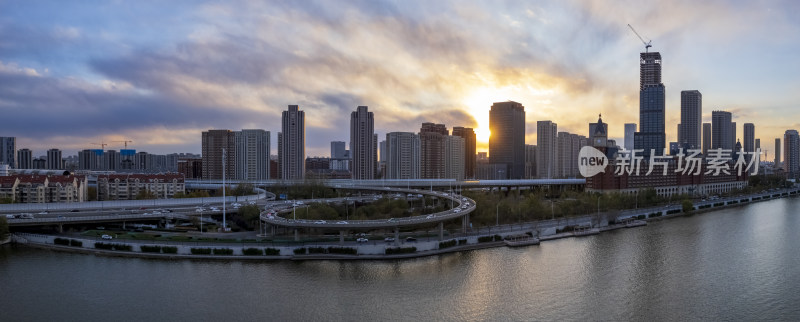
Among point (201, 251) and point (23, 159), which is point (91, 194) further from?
point (23, 159)

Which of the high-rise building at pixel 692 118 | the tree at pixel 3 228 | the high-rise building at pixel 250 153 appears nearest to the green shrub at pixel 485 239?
the tree at pixel 3 228

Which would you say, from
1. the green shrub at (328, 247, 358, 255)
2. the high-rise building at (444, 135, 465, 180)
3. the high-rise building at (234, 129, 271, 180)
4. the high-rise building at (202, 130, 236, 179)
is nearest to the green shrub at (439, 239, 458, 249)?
the green shrub at (328, 247, 358, 255)

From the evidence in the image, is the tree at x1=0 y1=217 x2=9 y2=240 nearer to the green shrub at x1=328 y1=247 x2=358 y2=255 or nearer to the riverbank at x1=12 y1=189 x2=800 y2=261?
the riverbank at x1=12 y1=189 x2=800 y2=261

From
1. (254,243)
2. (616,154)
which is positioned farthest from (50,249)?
(616,154)

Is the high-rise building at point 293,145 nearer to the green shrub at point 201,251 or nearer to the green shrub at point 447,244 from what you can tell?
the green shrub at point 201,251

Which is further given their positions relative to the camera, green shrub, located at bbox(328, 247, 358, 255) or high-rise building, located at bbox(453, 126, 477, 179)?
high-rise building, located at bbox(453, 126, 477, 179)

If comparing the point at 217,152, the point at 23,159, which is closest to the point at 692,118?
the point at 217,152
